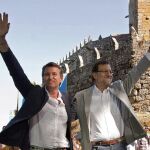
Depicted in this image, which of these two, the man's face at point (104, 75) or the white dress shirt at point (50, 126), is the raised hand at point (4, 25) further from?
the man's face at point (104, 75)

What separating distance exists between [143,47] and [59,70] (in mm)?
14184

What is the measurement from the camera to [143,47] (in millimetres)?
20000

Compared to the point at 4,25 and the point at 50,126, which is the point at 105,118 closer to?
the point at 50,126

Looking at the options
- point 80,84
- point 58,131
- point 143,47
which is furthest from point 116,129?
point 80,84

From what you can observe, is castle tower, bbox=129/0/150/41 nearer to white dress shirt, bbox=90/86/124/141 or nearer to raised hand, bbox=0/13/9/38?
white dress shirt, bbox=90/86/124/141

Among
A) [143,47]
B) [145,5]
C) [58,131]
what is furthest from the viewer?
[145,5]

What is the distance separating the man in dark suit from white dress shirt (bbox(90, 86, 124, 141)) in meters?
0.25

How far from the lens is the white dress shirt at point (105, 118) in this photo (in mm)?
5945

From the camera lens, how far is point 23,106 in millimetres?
5891

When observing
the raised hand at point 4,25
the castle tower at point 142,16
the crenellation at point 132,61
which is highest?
the castle tower at point 142,16

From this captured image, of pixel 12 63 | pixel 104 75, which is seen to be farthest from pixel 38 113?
pixel 104 75

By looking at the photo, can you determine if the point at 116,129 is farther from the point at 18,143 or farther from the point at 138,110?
the point at 138,110

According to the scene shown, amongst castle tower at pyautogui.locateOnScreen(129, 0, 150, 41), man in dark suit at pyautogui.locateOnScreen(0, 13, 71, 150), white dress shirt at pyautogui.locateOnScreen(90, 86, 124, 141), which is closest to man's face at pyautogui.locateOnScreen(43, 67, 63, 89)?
man in dark suit at pyautogui.locateOnScreen(0, 13, 71, 150)

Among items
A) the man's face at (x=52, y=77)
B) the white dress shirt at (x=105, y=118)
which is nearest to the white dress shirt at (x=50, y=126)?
the man's face at (x=52, y=77)
